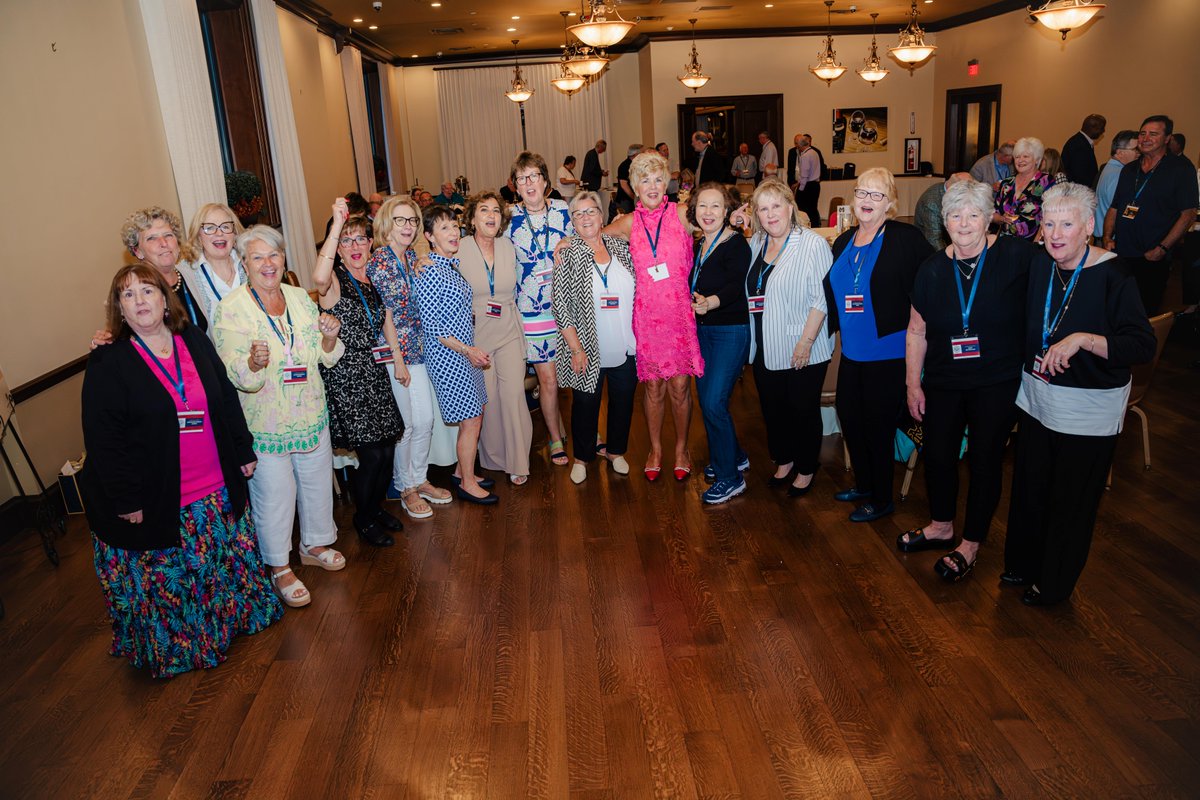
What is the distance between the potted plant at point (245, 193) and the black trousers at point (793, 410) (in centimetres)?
337

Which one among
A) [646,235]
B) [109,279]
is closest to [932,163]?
[646,235]

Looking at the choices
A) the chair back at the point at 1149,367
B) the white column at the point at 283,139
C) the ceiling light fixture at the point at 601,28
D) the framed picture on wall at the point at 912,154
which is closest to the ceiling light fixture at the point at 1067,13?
the ceiling light fixture at the point at 601,28

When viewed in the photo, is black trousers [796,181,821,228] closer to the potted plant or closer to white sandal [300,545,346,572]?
the potted plant

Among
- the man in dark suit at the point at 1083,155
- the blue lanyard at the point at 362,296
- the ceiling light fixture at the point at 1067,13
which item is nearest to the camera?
the blue lanyard at the point at 362,296

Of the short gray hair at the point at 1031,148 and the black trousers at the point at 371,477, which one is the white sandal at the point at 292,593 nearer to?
the black trousers at the point at 371,477

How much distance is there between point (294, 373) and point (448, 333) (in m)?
1.02

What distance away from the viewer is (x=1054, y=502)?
9.93ft

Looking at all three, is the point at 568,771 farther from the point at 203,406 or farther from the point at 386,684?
the point at 203,406

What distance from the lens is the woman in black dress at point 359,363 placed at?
374 cm

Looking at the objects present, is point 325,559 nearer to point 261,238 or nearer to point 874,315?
point 261,238

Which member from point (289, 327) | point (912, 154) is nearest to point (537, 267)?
point (289, 327)

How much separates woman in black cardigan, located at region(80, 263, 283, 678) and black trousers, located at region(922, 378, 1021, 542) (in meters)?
2.87

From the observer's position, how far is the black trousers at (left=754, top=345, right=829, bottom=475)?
13.6 feet

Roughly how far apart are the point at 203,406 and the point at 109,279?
303 cm
